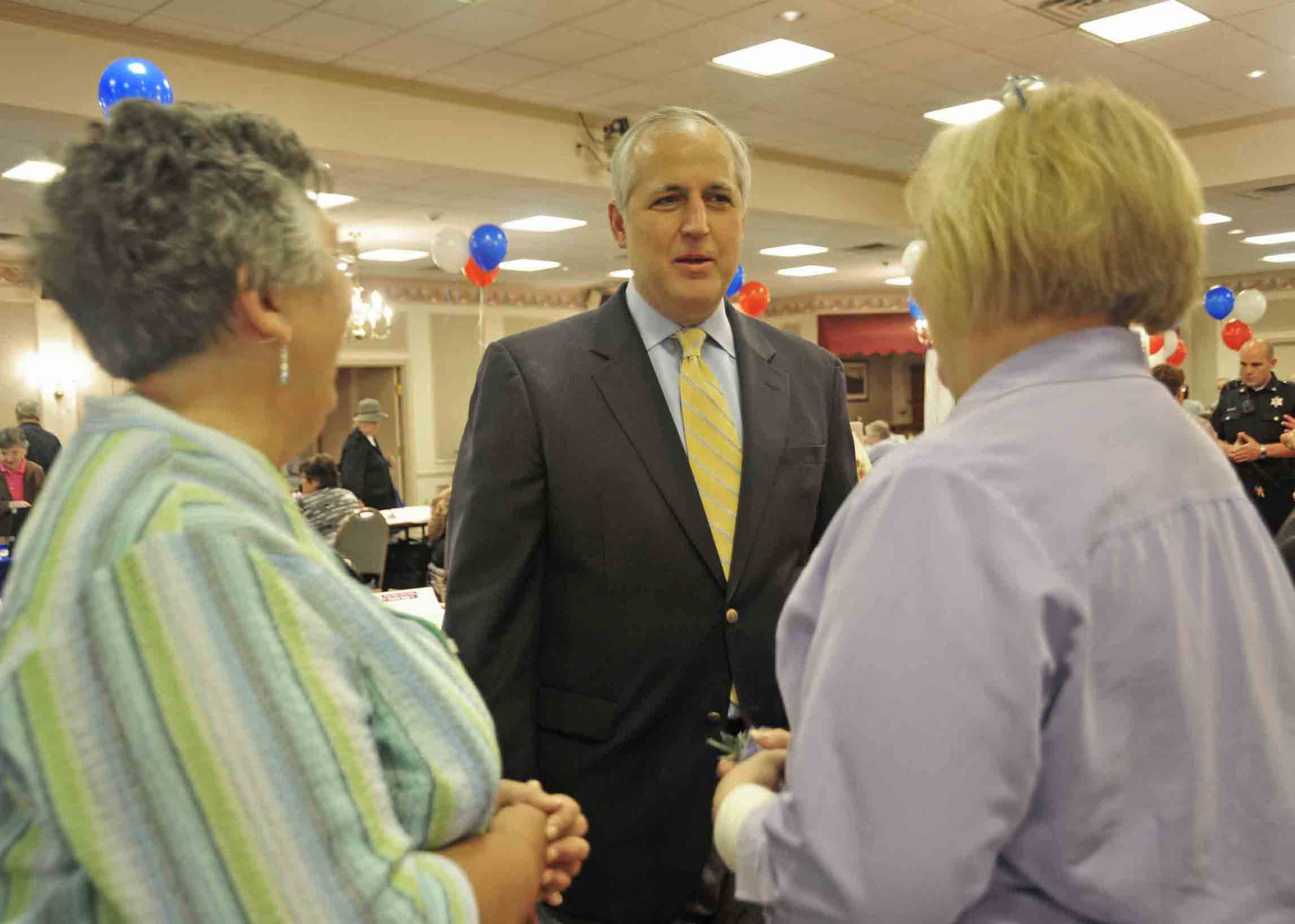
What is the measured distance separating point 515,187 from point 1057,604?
7585 mm

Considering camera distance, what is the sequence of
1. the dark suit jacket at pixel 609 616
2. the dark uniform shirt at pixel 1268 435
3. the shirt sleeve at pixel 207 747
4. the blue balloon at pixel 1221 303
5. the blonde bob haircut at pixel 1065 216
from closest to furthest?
the shirt sleeve at pixel 207 747, the blonde bob haircut at pixel 1065 216, the dark suit jacket at pixel 609 616, the dark uniform shirt at pixel 1268 435, the blue balloon at pixel 1221 303

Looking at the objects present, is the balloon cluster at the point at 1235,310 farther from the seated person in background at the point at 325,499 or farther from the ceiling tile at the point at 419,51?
the seated person in background at the point at 325,499

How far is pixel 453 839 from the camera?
0.91 metres

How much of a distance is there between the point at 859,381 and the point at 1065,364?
18150mm

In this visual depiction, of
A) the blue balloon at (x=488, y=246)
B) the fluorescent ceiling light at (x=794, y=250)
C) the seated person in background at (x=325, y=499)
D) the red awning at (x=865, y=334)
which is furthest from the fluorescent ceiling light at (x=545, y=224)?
the red awning at (x=865, y=334)

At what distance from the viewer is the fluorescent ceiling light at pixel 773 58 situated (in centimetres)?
616

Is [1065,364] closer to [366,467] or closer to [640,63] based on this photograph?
[640,63]

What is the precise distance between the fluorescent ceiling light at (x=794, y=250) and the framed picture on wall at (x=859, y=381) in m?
6.55

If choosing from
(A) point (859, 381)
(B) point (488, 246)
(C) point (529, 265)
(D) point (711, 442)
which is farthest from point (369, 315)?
(D) point (711, 442)

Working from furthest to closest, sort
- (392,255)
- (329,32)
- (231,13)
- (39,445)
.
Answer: (392,255) < (39,445) < (329,32) < (231,13)

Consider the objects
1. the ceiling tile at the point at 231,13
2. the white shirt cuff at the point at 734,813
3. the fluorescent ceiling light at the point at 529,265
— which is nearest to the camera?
the white shirt cuff at the point at 734,813

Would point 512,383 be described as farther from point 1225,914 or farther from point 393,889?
point 1225,914

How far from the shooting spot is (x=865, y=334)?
16.8 metres

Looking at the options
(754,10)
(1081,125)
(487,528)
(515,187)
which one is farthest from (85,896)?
(515,187)
